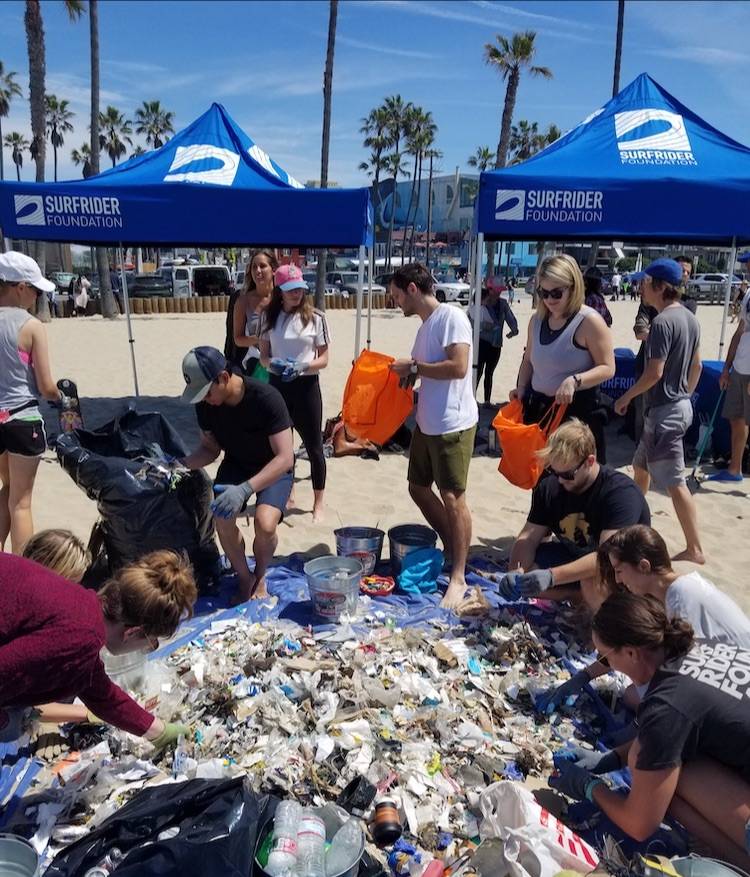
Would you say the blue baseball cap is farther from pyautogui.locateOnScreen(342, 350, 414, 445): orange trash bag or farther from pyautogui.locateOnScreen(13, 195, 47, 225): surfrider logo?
pyautogui.locateOnScreen(13, 195, 47, 225): surfrider logo

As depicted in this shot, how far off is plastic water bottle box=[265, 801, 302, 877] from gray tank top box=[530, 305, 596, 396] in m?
2.67

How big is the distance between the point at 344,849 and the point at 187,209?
211 inches

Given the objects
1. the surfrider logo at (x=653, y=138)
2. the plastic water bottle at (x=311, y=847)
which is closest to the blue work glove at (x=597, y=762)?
the plastic water bottle at (x=311, y=847)

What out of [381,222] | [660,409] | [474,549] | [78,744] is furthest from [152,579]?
[381,222]

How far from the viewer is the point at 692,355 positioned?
435 cm

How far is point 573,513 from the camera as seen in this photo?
135 inches

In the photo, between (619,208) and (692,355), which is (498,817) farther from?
(619,208)

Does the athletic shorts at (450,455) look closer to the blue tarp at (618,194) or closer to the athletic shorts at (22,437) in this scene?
the athletic shorts at (22,437)

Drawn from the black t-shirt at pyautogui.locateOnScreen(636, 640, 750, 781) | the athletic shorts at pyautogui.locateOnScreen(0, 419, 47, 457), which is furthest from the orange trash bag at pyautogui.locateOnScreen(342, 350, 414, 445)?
the black t-shirt at pyautogui.locateOnScreen(636, 640, 750, 781)

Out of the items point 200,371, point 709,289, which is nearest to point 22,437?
point 200,371

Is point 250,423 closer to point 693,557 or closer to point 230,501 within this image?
point 230,501

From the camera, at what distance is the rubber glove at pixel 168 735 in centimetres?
247

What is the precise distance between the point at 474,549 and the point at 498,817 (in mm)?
2422

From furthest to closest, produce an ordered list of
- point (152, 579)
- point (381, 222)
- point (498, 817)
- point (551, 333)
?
point (381, 222)
point (551, 333)
point (152, 579)
point (498, 817)
